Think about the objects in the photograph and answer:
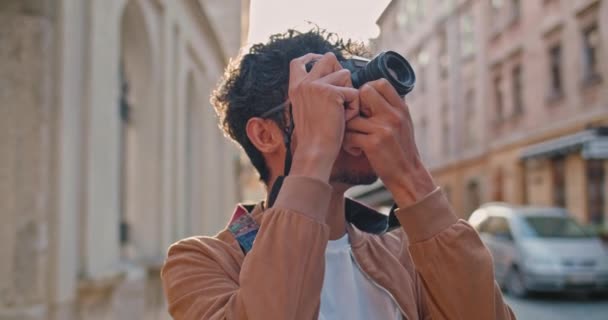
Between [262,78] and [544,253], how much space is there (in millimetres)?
9817

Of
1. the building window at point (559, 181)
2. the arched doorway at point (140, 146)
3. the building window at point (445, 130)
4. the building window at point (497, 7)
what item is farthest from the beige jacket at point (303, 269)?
the building window at point (445, 130)

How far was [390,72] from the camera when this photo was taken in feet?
4.25

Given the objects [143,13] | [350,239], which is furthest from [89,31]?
[350,239]

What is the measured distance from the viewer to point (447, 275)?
48.6 inches

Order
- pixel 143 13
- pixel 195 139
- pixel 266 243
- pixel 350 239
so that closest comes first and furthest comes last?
1. pixel 266 243
2. pixel 350 239
3. pixel 143 13
4. pixel 195 139

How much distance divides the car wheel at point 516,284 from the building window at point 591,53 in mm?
6038

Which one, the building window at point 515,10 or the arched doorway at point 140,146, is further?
the building window at point 515,10

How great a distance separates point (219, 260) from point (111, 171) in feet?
11.3

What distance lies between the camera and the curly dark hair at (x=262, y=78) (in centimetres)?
154

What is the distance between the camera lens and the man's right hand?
1.23 meters

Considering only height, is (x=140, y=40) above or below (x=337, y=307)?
above

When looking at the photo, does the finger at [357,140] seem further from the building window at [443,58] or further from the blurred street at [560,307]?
the building window at [443,58]

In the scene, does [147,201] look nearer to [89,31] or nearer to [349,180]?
[89,31]

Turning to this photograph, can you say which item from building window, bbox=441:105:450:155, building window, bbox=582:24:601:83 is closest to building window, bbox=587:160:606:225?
building window, bbox=582:24:601:83
